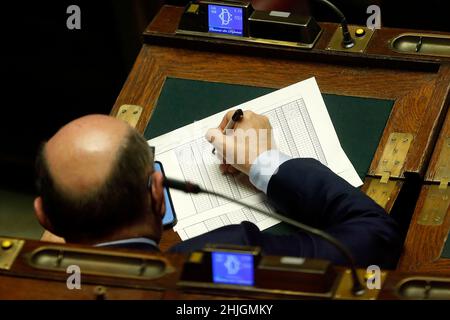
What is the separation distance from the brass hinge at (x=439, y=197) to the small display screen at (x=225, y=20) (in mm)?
700

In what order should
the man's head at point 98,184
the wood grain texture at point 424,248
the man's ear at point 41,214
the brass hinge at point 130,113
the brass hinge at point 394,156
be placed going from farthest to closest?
the brass hinge at point 130,113, the brass hinge at point 394,156, the wood grain texture at point 424,248, the man's ear at point 41,214, the man's head at point 98,184

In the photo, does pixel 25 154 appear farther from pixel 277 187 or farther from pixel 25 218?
pixel 277 187

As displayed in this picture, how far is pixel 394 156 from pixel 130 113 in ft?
2.45

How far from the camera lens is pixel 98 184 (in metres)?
2.44

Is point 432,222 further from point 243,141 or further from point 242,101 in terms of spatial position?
point 242,101

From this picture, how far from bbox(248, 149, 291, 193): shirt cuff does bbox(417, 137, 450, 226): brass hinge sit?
1.20ft

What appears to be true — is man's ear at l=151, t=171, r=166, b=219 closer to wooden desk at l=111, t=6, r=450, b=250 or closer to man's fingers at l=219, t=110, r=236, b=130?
wooden desk at l=111, t=6, r=450, b=250

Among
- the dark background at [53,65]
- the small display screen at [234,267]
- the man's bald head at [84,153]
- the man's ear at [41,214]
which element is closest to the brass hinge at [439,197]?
the small display screen at [234,267]

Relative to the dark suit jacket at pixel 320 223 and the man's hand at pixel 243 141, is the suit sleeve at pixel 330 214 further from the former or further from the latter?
the man's hand at pixel 243 141

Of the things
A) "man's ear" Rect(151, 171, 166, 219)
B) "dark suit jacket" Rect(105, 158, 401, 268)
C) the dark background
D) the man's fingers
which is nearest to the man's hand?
the man's fingers

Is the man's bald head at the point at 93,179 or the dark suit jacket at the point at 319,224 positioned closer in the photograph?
the man's bald head at the point at 93,179

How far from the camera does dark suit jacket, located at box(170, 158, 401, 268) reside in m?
2.59

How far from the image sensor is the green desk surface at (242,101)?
3.01 metres

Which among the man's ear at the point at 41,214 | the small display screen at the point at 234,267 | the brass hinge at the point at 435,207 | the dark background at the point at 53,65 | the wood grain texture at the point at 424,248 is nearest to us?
the small display screen at the point at 234,267
